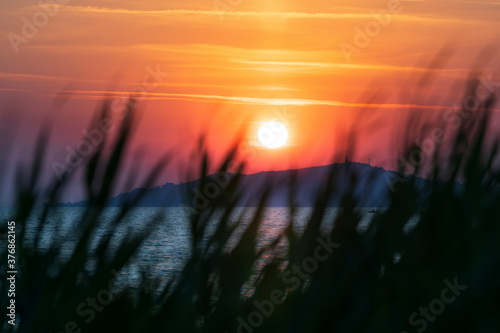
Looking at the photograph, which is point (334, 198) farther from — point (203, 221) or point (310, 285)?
point (203, 221)

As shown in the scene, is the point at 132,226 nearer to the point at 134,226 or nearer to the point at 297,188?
the point at 134,226

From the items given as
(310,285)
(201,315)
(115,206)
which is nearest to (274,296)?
(310,285)

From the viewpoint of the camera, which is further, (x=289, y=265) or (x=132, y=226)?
(x=289, y=265)

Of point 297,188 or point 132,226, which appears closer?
point 132,226

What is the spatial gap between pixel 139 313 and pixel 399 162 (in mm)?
1178

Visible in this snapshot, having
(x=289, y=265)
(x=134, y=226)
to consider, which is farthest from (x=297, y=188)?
(x=134, y=226)

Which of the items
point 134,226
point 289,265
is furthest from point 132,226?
point 289,265

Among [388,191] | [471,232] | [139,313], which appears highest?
[388,191]

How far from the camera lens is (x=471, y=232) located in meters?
2.32

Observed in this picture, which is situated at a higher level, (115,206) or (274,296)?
(115,206)

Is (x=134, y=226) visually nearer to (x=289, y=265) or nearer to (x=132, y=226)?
(x=132, y=226)

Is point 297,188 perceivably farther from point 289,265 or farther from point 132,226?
point 132,226

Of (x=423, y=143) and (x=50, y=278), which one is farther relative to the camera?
(x=423, y=143)

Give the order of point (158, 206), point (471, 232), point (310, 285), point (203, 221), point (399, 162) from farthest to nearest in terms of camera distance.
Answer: point (399, 162) < point (471, 232) < point (310, 285) < point (203, 221) < point (158, 206)
